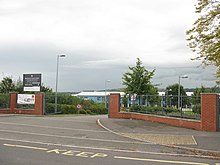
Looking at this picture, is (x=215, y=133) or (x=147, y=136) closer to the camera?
(x=147, y=136)

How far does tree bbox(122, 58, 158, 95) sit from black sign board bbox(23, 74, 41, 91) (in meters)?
9.04

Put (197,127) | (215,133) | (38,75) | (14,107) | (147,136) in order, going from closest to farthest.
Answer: (147,136)
(215,133)
(197,127)
(14,107)
(38,75)

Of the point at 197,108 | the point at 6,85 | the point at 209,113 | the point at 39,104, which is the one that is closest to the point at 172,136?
the point at 209,113

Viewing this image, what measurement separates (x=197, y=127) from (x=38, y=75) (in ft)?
69.0

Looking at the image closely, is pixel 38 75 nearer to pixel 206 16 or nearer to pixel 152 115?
pixel 152 115

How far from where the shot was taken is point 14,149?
1084cm

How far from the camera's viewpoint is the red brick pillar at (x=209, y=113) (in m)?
17.1

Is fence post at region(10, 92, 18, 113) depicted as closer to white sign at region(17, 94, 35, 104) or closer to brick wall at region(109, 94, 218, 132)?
white sign at region(17, 94, 35, 104)

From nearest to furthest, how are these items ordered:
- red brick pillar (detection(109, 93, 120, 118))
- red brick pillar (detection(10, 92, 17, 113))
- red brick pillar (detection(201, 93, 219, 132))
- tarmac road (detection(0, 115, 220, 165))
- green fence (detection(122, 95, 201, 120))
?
tarmac road (detection(0, 115, 220, 165)) < red brick pillar (detection(201, 93, 219, 132)) < green fence (detection(122, 95, 201, 120)) < red brick pillar (detection(109, 93, 120, 118)) < red brick pillar (detection(10, 92, 17, 113))

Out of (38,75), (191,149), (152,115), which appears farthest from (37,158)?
(38,75)

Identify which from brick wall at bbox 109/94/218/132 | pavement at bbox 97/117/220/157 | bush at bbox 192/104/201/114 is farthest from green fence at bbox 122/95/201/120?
pavement at bbox 97/117/220/157

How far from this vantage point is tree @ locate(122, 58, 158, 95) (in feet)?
109

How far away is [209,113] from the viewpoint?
56.4ft

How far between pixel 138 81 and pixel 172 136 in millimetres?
18663
